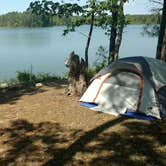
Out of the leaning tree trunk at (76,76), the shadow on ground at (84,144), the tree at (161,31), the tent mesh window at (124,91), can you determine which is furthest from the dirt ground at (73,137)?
the tree at (161,31)

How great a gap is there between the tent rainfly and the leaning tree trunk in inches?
22.1

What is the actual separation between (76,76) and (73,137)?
323 cm

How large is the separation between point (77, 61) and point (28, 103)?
179cm

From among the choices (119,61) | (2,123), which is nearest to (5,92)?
(2,123)

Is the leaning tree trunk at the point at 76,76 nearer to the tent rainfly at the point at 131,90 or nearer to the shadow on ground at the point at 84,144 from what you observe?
the tent rainfly at the point at 131,90

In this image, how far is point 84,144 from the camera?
6121 millimetres

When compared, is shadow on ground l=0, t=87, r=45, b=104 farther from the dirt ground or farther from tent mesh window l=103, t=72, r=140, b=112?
tent mesh window l=103, t=72, r=140, b=112

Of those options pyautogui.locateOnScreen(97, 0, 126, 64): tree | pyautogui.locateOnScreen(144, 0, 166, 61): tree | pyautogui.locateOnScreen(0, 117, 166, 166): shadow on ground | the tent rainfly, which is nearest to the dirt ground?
pyautogui.locateOnScreen(0, 117, 166, 166): shadow on ground

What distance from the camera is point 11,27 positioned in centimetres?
12644

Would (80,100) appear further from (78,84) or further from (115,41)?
(115,41)

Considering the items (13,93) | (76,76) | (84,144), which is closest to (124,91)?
(76,76)

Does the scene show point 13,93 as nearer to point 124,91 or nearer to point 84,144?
point 124,91

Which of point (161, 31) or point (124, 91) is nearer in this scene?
point (124, 91)

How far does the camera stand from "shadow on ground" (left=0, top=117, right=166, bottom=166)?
551 cm
